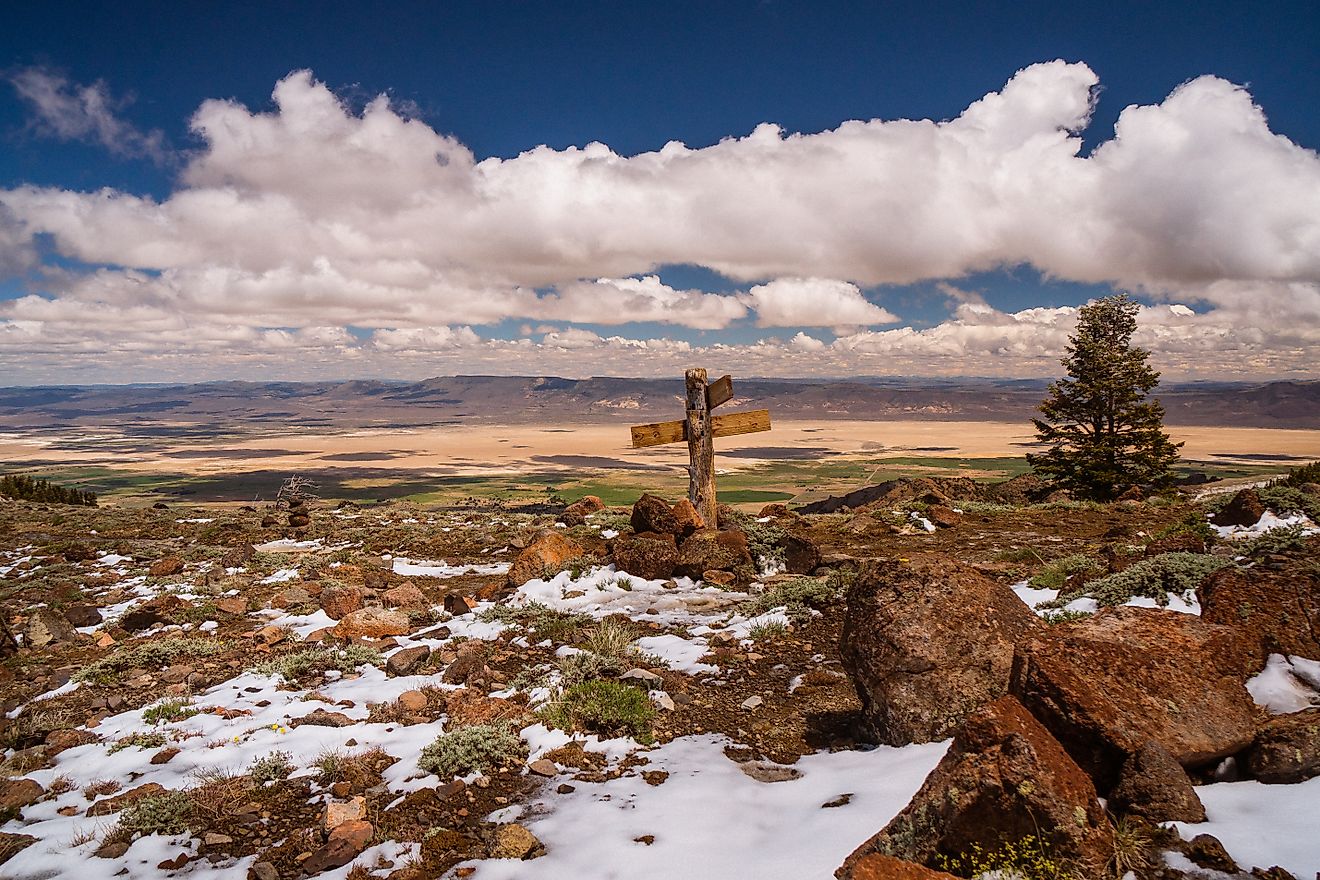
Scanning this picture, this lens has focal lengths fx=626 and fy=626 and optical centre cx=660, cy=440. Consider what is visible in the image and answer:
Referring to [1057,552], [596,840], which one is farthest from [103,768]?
[1057,552]

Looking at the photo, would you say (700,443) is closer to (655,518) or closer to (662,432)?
(662,432)

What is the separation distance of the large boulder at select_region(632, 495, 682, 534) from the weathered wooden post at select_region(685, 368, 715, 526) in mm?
669

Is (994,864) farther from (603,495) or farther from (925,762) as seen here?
(603,495)

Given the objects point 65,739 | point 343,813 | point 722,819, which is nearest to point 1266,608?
point 722,819

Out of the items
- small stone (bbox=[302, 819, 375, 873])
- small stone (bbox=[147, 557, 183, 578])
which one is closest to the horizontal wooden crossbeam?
small stone (bbox=[302, 819, 375, 873])

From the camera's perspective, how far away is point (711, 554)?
13062mm

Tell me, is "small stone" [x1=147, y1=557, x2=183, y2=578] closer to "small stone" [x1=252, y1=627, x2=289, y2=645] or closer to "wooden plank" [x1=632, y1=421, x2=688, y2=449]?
"small stone" [x1=252, y1=627, x2=289, y2=645]

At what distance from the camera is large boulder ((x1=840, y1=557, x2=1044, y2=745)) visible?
5.45m

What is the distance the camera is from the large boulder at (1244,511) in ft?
42.7

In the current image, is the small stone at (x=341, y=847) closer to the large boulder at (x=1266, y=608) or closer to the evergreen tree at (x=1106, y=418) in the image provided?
the large boulder at (x=1266, y=608)

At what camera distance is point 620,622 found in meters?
10.3

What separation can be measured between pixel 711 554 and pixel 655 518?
1.84 metres

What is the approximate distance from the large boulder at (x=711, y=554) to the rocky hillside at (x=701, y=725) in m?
0.19

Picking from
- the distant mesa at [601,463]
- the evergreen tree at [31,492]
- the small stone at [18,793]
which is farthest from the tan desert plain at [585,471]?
the small stone at [18,793]
